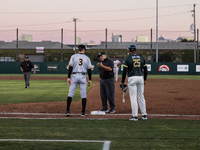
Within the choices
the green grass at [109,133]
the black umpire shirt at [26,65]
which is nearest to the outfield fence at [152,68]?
the black umpire shirt at [26,65]

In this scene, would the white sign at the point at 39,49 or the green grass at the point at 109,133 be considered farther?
the white sign at the point at 39,49

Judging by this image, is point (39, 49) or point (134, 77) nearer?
point (134, 77)

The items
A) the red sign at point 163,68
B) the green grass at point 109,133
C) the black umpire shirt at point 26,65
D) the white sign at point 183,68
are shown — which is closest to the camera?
the green grass at point 109,133

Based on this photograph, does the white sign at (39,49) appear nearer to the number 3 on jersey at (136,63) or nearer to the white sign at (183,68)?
the white sign at (183,68)

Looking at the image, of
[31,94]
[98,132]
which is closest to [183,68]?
[31,94]

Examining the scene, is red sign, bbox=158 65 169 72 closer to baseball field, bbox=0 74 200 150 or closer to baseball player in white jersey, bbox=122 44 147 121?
baseball field, bbox=0 74 200 150

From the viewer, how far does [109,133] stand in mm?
6156

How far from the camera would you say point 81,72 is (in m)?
8.30

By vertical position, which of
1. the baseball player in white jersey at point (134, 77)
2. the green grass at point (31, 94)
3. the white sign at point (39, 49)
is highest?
the white sign at point (39, 49)

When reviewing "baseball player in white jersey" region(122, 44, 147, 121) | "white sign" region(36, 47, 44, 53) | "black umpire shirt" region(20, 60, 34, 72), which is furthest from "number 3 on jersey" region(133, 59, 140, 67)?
"white sign" region(36, 47, 44, 53)

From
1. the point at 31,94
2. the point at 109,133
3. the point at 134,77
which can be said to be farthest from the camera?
the point at 31,94

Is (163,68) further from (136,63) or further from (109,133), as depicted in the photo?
(109,133)

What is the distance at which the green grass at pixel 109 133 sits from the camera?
5.13m

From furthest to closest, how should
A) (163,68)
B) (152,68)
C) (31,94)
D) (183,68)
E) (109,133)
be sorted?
(152,68), (163,68), (183,68), (31,94), (109,133)
